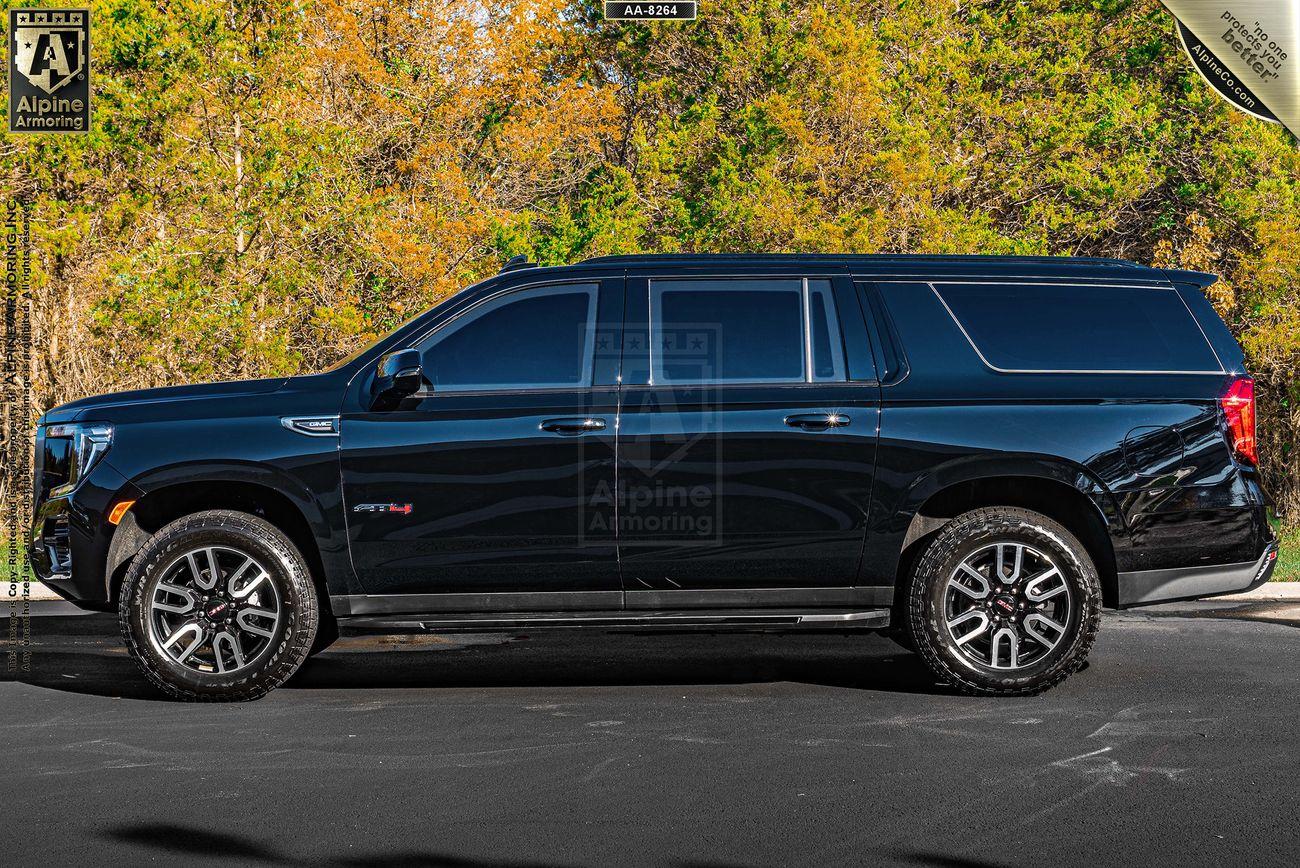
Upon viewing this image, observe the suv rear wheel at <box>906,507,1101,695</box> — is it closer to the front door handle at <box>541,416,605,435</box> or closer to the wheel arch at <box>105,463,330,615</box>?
the front door handle at <box>541,416,605,435</box>

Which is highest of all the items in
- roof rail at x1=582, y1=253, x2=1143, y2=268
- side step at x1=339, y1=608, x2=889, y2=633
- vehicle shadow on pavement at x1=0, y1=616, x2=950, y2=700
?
roof rail at x1=582, y1=253, x2=1143, y2=268

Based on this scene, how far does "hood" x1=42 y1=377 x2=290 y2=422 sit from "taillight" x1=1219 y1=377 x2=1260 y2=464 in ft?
15.4

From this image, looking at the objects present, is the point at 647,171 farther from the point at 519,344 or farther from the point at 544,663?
the point at 519,344

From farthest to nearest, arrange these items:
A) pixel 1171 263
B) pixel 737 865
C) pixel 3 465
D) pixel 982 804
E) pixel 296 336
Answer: pixel 1171 263, pixel 296 336, pixel 3 465, pixel 982 804, pixel 737 865

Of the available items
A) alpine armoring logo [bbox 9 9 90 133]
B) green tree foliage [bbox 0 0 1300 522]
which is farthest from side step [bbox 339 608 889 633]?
alpine armoring logo [bbox 9 9 90 133]

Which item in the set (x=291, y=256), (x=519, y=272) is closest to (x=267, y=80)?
Answer: (x=291, y=256)

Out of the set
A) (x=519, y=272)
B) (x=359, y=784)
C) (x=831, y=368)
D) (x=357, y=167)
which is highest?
(x=357, y=167)

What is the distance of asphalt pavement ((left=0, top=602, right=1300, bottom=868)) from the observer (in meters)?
4.91

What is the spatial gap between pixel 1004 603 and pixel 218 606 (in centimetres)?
386

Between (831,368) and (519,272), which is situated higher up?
(519,272)

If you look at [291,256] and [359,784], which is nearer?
[359,784]

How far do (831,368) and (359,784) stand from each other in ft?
10.1

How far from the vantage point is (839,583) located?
7.28 metres

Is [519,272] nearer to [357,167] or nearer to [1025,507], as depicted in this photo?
[1025,507]
